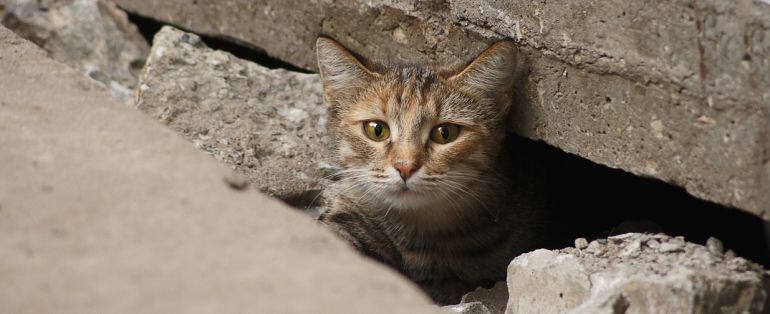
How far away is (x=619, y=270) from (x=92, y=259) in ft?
5.59

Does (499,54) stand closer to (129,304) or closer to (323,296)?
(323,296)

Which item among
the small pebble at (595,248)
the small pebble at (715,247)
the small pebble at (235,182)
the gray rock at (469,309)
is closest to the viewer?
the small pebble at (235,182)

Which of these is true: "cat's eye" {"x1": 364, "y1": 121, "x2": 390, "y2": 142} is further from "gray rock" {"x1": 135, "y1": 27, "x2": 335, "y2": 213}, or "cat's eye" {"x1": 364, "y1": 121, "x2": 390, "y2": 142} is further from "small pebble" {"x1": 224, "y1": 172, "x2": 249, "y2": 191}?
"small pebble" {"x1": 224, "y1": 172, "x2": 249, "y2": 191}

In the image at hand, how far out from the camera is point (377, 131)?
164 inches

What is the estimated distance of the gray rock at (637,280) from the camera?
2893mm

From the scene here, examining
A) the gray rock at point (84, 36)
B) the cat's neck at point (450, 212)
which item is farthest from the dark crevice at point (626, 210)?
the gray rock at point (84, 36)

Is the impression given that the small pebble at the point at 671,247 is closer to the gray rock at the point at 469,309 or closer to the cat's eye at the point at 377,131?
the gray rock at the point at 469,309

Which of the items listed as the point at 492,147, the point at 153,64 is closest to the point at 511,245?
the point at 492,147

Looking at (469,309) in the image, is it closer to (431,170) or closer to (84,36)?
(431,170)

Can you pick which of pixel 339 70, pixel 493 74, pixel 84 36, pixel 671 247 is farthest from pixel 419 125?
pixel 84 36

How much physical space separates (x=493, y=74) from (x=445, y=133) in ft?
1.15

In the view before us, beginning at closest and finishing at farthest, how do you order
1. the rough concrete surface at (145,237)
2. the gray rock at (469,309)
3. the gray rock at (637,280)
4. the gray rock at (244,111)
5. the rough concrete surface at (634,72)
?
1. the rough concrete surface at (145,237)
2. the gray rock at (637,280)
3. the rough concrete surface at (634,72)
4. the gray rock at (469,309)
5. the gray rock at (244,111)

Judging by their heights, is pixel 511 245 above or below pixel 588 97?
below

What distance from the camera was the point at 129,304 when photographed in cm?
225
